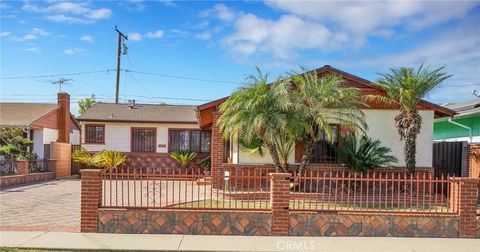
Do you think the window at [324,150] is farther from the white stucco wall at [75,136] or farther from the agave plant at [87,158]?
the white stucco wall at [75,136]

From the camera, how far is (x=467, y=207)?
9.48 metres

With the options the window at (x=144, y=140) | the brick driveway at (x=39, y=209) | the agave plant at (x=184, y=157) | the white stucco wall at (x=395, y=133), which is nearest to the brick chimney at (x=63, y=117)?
the window at (x=144, y=140)

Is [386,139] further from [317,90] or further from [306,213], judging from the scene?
[306,213]

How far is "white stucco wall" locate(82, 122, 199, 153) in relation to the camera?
24798 mm

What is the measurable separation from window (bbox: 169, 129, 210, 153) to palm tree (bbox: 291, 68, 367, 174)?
10886 millimetres

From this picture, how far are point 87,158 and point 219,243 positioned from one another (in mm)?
16250

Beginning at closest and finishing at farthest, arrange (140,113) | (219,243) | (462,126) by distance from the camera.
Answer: (219,243) → (462,126) → (140,113)

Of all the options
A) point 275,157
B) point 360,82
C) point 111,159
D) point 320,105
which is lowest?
point 111,159

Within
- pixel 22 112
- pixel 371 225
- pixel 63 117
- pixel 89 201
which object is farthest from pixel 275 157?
pixel 22 112

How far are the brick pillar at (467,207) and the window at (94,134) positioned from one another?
63.1ft

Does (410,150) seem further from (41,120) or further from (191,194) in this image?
(41,120)

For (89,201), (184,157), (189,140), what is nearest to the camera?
(89,201)

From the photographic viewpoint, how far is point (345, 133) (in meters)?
15.6

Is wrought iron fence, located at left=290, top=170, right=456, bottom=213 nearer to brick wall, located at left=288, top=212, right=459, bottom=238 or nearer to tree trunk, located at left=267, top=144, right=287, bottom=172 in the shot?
brick wall, located at left=288, top=212, right=459, bottom=238
